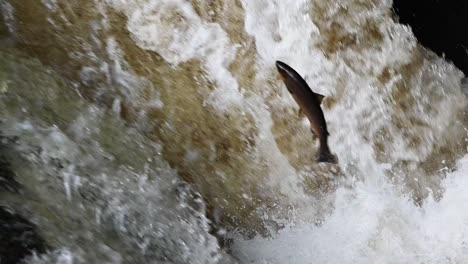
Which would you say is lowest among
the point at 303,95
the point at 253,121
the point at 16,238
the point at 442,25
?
the point at 16,238

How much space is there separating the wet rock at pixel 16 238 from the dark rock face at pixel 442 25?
2292 mm

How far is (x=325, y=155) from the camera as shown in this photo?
9.71ft

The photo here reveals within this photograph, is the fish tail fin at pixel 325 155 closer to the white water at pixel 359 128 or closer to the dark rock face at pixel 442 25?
the white water at pixel 359 128

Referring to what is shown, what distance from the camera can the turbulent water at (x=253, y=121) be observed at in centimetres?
280

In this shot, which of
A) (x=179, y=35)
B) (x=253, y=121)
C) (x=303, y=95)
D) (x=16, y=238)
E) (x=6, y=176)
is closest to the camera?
(x=16, y=238)

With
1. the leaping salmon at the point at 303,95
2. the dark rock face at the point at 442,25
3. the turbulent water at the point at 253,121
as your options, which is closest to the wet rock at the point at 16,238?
the turbulent water at the point at 253,121

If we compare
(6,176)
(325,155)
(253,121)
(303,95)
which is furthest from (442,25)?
(6,176)

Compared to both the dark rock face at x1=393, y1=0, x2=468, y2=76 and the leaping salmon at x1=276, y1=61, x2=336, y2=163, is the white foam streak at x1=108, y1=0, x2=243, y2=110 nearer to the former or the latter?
the leaping salmon at x1=276, y1=61, x2=336, y2=163

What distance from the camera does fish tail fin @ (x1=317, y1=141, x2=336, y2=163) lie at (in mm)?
2879

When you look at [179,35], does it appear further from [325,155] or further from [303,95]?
[325,155]

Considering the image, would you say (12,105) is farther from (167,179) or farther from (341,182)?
(341,182)

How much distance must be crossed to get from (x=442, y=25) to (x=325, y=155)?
123cm

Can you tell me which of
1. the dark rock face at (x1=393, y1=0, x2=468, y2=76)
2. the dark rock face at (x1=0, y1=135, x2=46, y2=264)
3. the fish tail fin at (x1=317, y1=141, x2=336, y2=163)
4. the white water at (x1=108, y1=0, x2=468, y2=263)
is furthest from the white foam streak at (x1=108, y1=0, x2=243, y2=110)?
the dark rock face at (x1=393, y1=0, x2=468, y2=76)

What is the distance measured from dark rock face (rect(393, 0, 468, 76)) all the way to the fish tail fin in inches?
39.9
